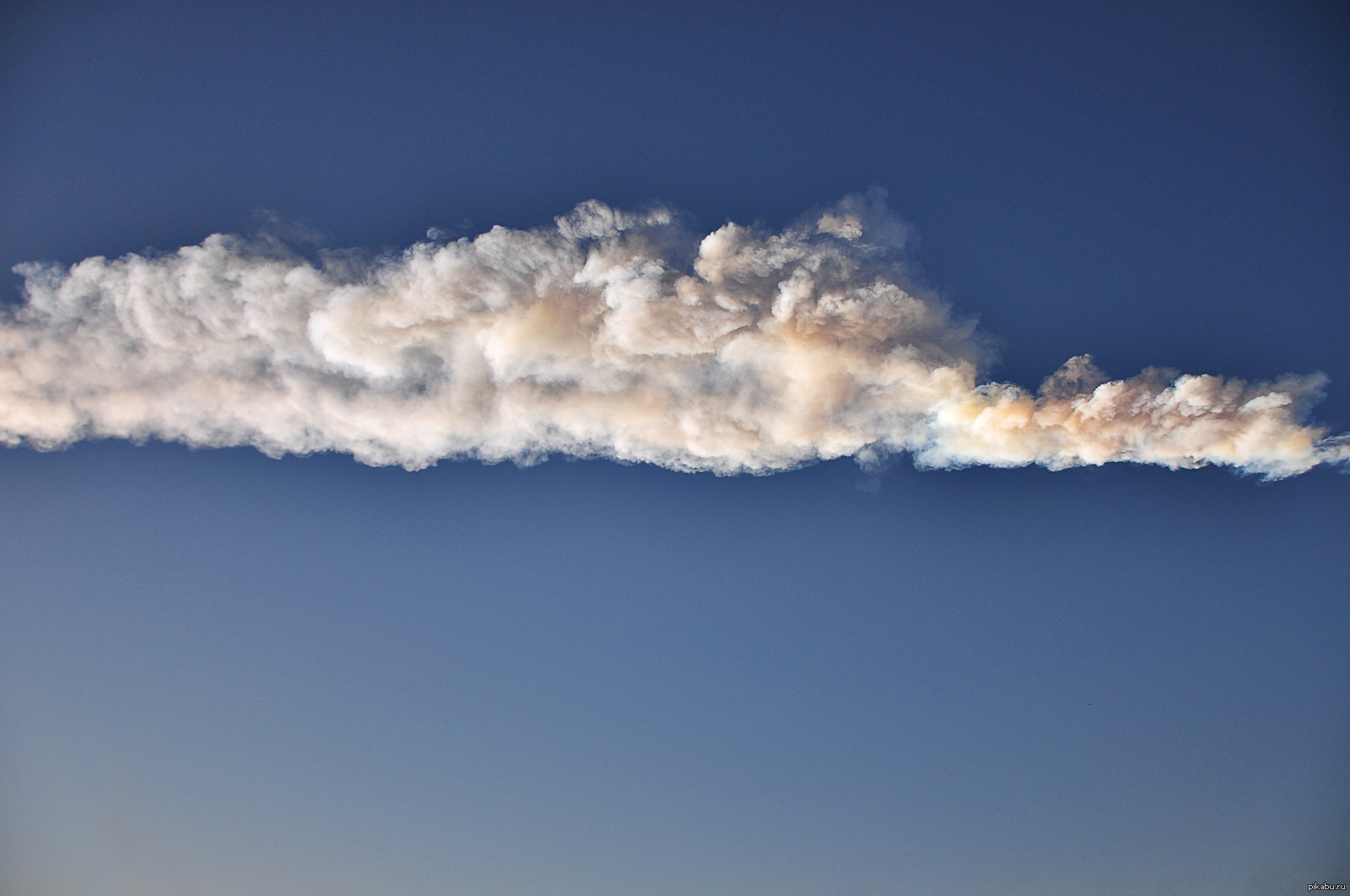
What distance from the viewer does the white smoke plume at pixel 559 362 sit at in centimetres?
2370

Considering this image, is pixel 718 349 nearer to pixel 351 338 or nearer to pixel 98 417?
pixel 351 338

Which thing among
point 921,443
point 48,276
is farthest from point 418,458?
point 921,443

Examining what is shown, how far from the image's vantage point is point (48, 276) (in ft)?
Result: 77.9

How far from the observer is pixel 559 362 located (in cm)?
2486

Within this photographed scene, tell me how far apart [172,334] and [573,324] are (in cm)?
1487

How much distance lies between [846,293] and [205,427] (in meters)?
24.5

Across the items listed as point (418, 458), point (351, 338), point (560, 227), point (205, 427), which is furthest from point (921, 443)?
point (205, 427)

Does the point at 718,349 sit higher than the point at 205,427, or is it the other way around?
the point at 718,349

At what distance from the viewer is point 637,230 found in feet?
78.4

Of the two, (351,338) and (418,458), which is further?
(418,458)

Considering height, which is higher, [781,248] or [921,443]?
[781,248]

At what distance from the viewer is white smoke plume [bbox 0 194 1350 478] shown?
23.7 meters

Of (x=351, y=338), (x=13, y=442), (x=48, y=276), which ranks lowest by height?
(x=13, y=442)

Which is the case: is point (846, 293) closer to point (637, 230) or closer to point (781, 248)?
point (781, 248)
